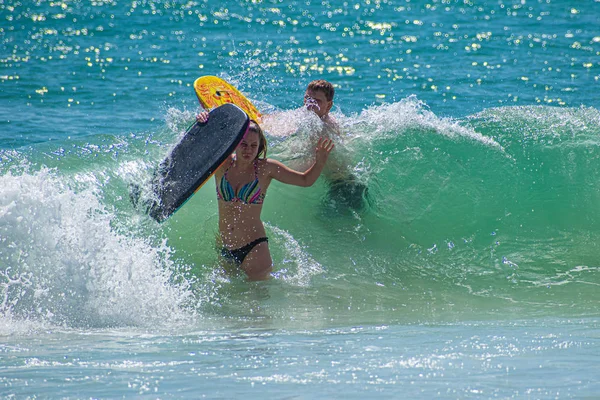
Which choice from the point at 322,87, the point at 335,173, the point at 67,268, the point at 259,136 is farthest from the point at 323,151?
the point at 67,268

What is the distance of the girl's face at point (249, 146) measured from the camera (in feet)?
18.6

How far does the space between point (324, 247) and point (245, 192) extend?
1.42 m

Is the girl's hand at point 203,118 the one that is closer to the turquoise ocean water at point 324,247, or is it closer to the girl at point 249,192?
the girl at point 249,192

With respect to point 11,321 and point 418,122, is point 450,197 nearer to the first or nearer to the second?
point 418,122

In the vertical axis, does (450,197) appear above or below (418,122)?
below

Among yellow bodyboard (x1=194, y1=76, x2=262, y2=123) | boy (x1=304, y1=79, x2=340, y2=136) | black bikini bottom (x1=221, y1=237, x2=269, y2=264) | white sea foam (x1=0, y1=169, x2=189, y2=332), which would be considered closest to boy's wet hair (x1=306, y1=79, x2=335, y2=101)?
boy (x1=304, y1=79, x2=340, y2=136)

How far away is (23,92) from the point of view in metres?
12.7

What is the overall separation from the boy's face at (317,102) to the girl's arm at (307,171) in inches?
52.2

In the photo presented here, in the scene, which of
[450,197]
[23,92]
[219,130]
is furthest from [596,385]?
[23,92]

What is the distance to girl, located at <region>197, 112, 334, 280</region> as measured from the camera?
569 centimetres

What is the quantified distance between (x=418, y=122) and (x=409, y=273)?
2.37m

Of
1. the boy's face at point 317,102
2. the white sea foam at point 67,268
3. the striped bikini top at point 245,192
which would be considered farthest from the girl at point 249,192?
the boy's face at point 317,102

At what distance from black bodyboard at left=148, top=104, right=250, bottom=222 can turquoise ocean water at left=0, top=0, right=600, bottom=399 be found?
0.43 m

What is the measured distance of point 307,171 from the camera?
18.7 feet
